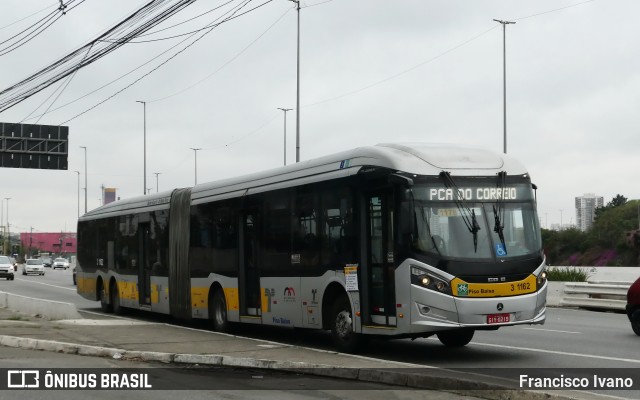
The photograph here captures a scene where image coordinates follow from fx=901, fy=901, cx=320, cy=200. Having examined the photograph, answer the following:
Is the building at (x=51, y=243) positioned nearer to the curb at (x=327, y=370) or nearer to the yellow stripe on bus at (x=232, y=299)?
the yellow stripe on bus at (x=232, y=299)

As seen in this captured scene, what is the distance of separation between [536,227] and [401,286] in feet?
7.96

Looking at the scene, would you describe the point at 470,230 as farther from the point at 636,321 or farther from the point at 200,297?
the point at 200,297

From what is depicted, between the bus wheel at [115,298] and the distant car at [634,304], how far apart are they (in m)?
15.4

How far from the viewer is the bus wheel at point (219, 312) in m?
19.6

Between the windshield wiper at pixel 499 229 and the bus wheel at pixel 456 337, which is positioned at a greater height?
the windshield wiper at pixel 499 229

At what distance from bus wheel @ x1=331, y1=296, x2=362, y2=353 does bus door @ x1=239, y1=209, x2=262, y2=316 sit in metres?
3.16

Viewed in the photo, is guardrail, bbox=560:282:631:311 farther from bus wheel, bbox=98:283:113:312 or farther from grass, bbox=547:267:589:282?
bus wheel, bbox=98:283:113:312

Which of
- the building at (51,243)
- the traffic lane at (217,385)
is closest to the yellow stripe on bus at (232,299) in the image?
the traffic lane at (217,385)

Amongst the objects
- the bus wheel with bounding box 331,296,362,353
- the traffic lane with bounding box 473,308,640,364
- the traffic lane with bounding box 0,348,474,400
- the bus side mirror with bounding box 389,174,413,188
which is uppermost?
the bus side mirror with bounding box 389,174,413,188

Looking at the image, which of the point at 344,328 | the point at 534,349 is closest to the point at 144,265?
the point at 344,328

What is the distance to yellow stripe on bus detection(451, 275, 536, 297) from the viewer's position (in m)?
13.1

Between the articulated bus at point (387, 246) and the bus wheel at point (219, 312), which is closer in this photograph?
the articulated bus at point (387, 246)

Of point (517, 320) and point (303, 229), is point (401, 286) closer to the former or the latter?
point (517, 320)

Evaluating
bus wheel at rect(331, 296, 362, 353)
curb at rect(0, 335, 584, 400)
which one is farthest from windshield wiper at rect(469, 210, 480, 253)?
curb at rect(0, 335, 584, 400)
